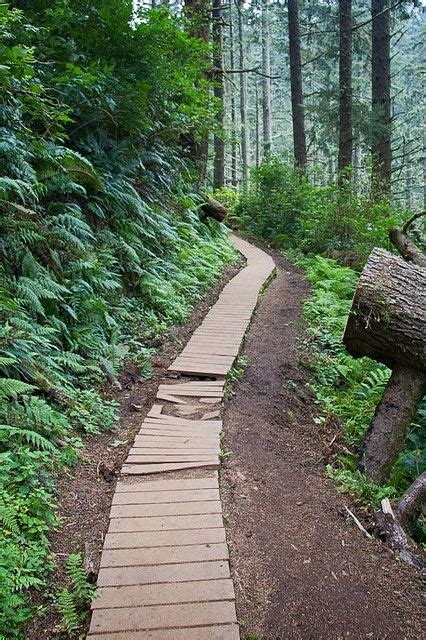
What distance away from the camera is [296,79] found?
1995cm

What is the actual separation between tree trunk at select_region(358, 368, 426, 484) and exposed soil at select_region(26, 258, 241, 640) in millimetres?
2063

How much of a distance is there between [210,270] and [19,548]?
835cm

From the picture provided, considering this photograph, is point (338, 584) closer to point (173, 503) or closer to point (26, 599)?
point (173, 503)

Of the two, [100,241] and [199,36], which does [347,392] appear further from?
[199,36]

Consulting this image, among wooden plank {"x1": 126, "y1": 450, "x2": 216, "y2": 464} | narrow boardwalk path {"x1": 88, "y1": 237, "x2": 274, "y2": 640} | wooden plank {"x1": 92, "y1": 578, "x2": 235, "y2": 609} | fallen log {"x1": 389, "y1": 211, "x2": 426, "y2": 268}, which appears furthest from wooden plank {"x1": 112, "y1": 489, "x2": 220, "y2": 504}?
fallen log {"x1": 389, "y1": 211, "x2": 426, "y2": 268}

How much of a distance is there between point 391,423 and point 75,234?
500cm

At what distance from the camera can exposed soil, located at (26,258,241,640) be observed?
2.82m

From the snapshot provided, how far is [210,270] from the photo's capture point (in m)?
10.7

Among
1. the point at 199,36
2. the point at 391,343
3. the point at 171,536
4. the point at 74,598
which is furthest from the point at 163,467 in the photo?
the point at 199,36

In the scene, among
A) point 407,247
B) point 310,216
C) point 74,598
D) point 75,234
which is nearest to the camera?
point 74,598

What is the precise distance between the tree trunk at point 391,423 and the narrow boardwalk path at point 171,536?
1540 mm

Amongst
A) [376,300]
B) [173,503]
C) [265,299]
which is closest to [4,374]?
[173,503]

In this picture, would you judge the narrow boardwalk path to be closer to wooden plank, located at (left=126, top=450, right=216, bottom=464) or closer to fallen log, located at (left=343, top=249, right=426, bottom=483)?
wooden plank, located at (left=126, top=450, right=216, bottom=464)

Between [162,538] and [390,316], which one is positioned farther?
[390,316]
